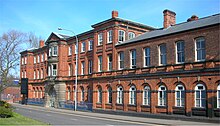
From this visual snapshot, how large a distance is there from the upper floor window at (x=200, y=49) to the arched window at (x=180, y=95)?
3001mm

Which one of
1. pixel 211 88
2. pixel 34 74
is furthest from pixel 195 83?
pixel 34 74

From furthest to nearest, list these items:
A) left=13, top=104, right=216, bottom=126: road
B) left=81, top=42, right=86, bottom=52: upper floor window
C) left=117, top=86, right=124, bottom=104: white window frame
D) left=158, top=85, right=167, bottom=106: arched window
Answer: left=81, top=42, right=86, bottom=52: upper floor window < left=117, top=86, right=124, bottom=104: white window frame < left=158, top=85, right=167, bottom=106: arched window < left=13, top=104, right=216, bottom=126: road

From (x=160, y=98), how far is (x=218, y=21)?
900 cm

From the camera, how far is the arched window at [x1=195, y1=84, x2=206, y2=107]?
23.1m

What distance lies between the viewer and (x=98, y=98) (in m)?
36.6

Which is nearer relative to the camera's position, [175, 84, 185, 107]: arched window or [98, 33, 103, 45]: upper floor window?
[175, 84, 185, 107]: arched window

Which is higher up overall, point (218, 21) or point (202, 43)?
point (218, 21)

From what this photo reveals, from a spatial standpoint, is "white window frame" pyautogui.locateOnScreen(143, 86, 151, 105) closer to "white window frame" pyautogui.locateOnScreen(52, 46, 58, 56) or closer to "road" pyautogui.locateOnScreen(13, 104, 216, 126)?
"road" pyautogui.locateOnScreen(13, 104, 216, 126)

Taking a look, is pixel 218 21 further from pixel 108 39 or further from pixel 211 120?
pixel 108 39

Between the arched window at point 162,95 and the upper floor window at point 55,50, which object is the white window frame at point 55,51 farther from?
the arched window at point 162,95

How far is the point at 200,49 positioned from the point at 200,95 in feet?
13.0

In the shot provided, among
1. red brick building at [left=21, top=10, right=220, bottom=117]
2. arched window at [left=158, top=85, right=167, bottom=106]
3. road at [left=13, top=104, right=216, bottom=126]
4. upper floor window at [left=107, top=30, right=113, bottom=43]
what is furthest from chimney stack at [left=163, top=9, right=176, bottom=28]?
road at [left=13, top=104, right=216, bottom=126]

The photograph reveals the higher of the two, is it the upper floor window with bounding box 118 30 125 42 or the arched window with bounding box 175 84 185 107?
the upper floor window with bounding box 118 30 125 42

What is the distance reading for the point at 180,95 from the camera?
82.4ft
